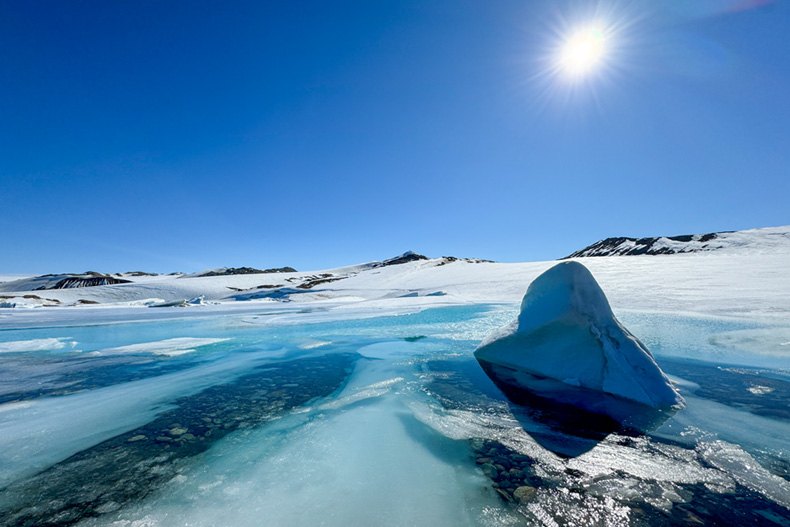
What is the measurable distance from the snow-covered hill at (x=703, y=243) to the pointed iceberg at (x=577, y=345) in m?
34.1

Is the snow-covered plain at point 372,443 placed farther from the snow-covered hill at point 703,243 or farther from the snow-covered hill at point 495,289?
the snow-covered hill at point 703,243

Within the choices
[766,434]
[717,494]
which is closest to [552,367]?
[766,434]

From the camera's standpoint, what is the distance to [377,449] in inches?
137

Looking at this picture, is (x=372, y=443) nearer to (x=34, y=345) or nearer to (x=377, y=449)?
(x=377, y=449)

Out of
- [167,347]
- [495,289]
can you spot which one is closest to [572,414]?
[167,347]

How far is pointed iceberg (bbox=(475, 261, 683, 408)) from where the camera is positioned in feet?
14.7

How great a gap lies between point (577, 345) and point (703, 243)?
162ft

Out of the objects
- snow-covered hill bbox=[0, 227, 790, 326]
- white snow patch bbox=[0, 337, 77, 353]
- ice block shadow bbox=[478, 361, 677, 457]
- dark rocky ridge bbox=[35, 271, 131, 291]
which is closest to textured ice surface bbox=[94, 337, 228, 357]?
white snow patch bbox=[0, 337, 77, 353]

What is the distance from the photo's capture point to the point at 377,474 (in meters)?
3.03

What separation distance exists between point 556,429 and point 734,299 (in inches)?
527

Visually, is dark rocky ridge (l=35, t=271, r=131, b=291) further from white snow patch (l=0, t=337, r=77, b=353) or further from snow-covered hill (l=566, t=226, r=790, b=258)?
snow-covered hill (l=566, t=226, r=790, b=258)

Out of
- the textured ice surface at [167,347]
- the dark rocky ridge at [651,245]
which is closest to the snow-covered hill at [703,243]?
the dark rocky ridge at [651,245]

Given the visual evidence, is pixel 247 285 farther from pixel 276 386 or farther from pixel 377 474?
pixel 377 474

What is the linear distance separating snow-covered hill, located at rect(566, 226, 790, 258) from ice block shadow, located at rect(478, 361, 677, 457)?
34927mm
